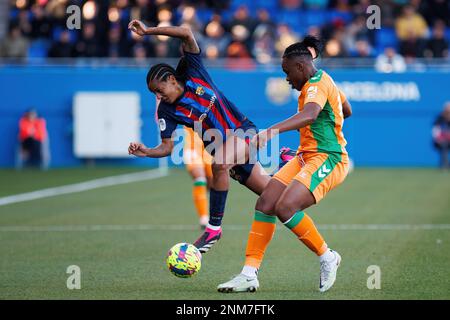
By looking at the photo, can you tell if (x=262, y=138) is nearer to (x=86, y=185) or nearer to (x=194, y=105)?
(x=194, y=105)

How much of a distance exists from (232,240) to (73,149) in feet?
51.4

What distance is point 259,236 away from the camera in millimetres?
8398

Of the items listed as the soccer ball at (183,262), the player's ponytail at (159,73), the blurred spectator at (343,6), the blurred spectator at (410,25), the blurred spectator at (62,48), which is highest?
the blurred spectator at (343,6)

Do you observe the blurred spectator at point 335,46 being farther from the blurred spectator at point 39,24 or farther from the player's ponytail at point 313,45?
the player's ponytail at point 313,45

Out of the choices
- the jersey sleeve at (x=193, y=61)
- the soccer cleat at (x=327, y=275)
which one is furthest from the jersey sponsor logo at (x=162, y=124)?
the soccer cleat at (x=327, y=275)

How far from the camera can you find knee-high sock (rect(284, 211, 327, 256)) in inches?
321

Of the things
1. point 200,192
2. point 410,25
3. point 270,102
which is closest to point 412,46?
point 410,25

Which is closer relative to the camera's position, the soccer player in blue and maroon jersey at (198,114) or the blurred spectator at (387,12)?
the soccer player in blue and maroon jersey at (198,114)

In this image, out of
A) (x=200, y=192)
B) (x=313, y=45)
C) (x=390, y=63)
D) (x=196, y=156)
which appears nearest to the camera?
(x=313, y=45)

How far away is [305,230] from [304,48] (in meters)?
1.57

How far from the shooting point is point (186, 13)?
84.3 ft

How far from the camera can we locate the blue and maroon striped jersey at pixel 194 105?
891 centimetres

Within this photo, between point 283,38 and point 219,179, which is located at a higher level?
point 283,38

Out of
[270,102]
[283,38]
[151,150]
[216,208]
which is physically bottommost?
[216,208]
